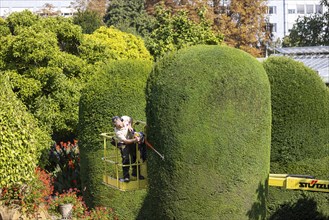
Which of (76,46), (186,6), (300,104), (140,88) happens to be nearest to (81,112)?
(140,88)

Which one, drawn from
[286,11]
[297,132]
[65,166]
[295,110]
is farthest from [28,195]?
[286,11]

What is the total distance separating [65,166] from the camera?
56.3 feet

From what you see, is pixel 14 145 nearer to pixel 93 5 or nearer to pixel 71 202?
pixel 71 202

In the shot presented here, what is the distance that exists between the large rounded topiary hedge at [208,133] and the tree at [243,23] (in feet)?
105

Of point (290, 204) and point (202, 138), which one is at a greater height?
point (202, 138)

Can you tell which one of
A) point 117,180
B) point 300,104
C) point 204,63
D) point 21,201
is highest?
point 204,63

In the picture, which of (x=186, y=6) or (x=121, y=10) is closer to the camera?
(x=186, y=6)

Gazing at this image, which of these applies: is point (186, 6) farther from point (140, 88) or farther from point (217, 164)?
point (217, 164)

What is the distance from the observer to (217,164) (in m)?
9.09

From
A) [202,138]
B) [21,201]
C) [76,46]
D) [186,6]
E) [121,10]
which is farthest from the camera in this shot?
[121,10]

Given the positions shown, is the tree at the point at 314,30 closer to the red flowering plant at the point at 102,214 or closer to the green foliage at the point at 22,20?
the green foliage at the point at 22,20

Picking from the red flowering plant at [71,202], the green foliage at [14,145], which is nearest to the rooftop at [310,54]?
the red flowering plant at [71,202]

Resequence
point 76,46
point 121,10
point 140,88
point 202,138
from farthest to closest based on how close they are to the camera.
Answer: point 121,10
point 76,46
point 140,88
point 202,138

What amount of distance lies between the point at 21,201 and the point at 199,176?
22.5 ft
